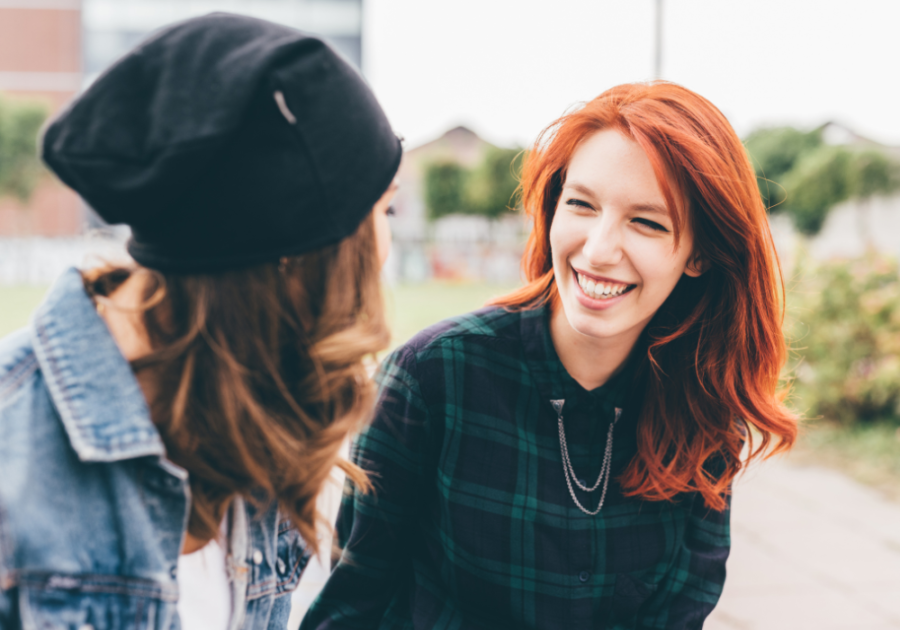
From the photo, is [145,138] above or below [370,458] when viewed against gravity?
above

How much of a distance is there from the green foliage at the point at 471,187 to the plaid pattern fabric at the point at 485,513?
29122 millimetres

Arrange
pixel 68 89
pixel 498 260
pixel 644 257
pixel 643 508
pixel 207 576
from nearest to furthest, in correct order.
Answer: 1. pixel 207 576
2. pixel 644 257
3. pixel 643 508
4. pixel 498 260
5. pixel 68 89

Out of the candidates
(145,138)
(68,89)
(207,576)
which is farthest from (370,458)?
(68,89)

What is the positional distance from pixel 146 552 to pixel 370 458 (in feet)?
2.36

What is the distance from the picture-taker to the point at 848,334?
5996 millimetres

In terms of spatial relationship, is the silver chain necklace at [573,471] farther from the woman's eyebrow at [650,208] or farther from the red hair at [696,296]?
the woman's eyebrow at [650,208]

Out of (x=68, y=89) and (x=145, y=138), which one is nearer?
(x=145, y=138)

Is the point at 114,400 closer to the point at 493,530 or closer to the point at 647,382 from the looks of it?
the point at 493,530

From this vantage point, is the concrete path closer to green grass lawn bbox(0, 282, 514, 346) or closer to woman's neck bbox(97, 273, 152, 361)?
woman's neck bbox(97, 273, 152, 361)

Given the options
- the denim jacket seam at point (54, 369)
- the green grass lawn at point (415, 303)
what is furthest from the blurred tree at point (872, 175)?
the denim jacket seam at point (54, 369)

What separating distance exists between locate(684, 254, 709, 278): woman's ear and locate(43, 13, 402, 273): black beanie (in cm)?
105

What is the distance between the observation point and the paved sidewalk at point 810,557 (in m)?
3.26

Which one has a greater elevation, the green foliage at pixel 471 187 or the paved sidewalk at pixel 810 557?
the paved sidewalk at pixel 810 557

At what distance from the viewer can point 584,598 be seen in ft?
5.53
